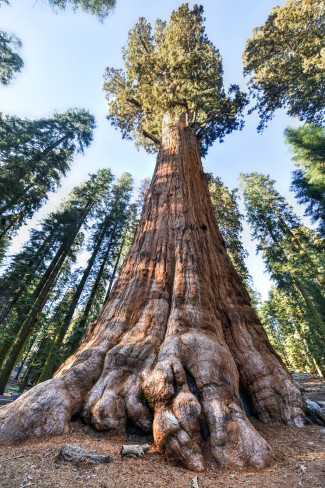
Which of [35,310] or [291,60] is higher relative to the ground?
[291,60]

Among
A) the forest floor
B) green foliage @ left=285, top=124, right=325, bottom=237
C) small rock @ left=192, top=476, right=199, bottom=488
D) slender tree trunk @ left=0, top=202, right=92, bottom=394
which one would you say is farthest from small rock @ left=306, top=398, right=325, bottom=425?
green foliage @ left=285, top=124, right=325, bottom=237

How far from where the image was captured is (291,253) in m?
15.9

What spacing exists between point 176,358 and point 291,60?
12.3 meters

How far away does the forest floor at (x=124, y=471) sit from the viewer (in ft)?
5.76

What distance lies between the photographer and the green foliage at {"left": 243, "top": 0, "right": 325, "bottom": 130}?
8703mm

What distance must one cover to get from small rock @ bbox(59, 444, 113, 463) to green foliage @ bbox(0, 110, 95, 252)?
1214 centimetres

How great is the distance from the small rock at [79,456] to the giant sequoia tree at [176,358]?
49 cm

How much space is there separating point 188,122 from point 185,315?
929 cm

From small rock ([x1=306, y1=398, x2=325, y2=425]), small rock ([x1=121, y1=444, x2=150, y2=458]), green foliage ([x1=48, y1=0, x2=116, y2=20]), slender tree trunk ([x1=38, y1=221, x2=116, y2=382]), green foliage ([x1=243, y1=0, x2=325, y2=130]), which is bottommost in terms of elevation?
small rock ([x1=121, y1=444, x2=150, y2=458])

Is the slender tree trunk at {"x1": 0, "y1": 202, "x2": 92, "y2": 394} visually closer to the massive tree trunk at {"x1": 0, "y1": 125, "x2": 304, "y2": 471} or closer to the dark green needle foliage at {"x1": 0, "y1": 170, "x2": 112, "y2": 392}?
the dark green needle foliage at {"x1": 0, "y1": 170, "x2": 112, "y2": 392}

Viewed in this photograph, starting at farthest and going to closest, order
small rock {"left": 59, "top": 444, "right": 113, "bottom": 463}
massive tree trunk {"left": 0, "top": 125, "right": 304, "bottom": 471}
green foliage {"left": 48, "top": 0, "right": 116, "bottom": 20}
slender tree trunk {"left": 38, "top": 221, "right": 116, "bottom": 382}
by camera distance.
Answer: slender tree trunk {"left": 38, "top": 221, "right": 116, "bottom": 382}
green foliage {"left": 48, "top": 0, "right": 116, "bottom": 20}
massive tree trunk {"left": 0, "top": 125, "right": 304, "bottom": 471}
small rock {"left": 59, "top": 444, "right": 113, "bottom": 463}

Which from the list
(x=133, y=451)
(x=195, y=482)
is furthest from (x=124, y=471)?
(x=195, y=482)

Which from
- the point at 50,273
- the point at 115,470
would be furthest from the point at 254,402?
the point at 50,273

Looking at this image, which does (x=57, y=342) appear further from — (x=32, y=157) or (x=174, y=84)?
(x=174, y=84)
